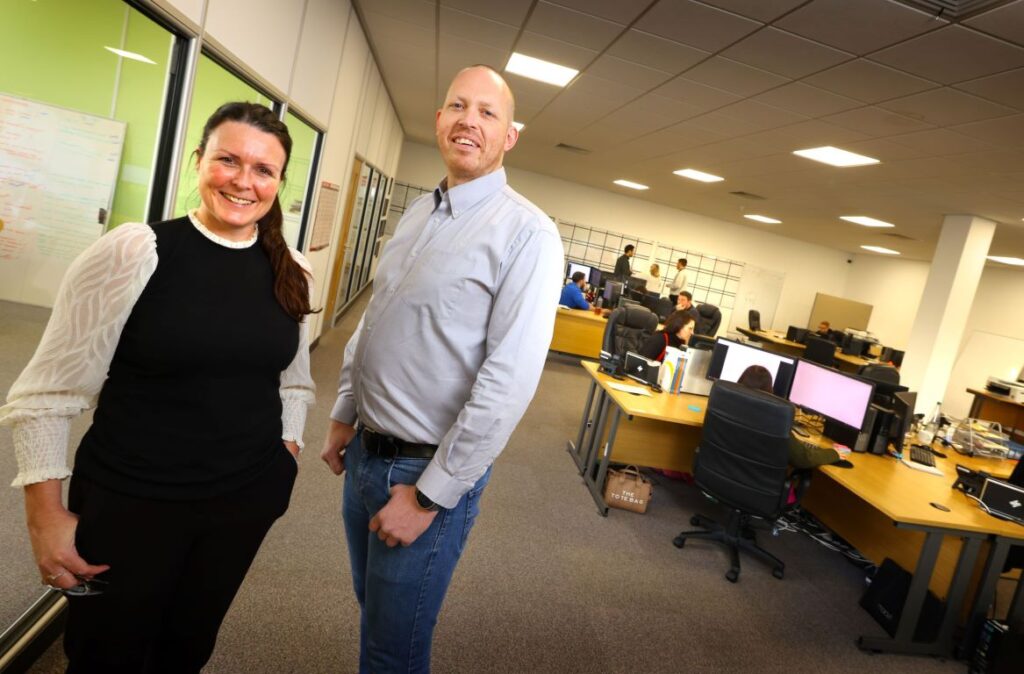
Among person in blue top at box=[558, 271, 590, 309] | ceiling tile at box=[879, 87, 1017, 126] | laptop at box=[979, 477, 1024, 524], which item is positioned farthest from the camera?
person in blue top at box=[558, 271, 590, 309]

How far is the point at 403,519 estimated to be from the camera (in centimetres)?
113

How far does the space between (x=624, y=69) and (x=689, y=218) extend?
9.97 meters

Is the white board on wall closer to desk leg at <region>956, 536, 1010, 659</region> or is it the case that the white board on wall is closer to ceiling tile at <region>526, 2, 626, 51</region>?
ceiling tile at <region>526, 2, 626, 51</region>

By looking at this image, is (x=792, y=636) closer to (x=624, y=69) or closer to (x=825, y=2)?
(x=825, y=2)

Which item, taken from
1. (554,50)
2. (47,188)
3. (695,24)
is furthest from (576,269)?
(47,188)

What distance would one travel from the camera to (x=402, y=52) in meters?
5.35

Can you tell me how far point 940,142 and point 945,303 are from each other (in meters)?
3.18

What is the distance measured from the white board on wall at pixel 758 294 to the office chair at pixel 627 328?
8.99m

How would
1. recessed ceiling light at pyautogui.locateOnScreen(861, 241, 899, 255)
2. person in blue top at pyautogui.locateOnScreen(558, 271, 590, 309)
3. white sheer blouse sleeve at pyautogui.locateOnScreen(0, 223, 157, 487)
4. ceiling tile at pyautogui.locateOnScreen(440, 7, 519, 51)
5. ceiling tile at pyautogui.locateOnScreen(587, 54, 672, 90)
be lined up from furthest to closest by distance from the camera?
recessed ceiling light at pyautogui.locateOnScreen(861, 241, 899, 255) < person in blue top at pyautogui.locateOnScreen(558, 271, 590, 309) < ceiling tile at pyautogui.locateOnScreen(587, 54, 672, 90) < ceiling tile at pyautogui.locateOnScreen(440, 7, 519, 51) < white sheer blouse sleeve at pyautogui.locateOnScreen(0, 223, 157, 487)

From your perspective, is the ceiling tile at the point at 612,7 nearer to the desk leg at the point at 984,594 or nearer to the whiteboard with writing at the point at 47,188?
the whiteboard with writing at the point at 47,188

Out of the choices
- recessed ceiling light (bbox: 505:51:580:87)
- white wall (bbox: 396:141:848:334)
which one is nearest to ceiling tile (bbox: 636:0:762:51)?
recessed ceiling light (bbox: 505:51:580:87)

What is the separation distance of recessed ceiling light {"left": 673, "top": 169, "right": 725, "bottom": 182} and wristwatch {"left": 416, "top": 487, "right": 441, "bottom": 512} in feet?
24.2

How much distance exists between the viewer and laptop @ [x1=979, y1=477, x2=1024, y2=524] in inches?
116

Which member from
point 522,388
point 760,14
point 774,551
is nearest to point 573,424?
point 774,551
